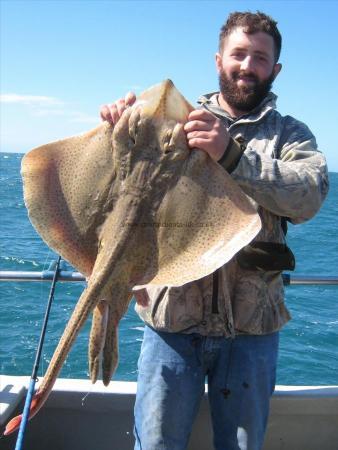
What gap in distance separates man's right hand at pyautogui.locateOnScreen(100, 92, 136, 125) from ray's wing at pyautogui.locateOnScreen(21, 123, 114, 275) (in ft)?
0.17

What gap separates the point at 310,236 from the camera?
23891mm

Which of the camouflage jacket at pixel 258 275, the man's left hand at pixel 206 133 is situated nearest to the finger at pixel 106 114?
the man's left hand at pixel 206 133

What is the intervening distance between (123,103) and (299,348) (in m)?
8.08

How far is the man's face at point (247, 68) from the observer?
2.95 meters

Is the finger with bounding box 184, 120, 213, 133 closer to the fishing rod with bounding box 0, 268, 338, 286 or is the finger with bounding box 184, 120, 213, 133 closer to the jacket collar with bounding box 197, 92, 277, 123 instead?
the jacket collar with bounding box 197, 92, 277, 123

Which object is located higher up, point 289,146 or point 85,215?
point 289,146

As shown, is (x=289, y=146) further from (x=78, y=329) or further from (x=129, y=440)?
(x=129, y=440)

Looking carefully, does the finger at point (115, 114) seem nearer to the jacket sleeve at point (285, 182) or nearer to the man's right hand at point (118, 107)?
the man's right hand at point (118, 107)

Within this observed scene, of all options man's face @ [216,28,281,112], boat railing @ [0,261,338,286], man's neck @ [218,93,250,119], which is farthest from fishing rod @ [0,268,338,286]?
man's face @ [216,28,281,112]

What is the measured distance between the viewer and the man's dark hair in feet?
9.67

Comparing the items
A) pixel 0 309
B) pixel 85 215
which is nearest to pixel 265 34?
pixel 85 215

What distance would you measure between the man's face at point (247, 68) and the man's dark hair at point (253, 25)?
3 centimetres

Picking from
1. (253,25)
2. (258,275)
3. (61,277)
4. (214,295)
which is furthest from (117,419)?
(253,25)

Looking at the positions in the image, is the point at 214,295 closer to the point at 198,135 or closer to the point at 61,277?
the point at 198,135
